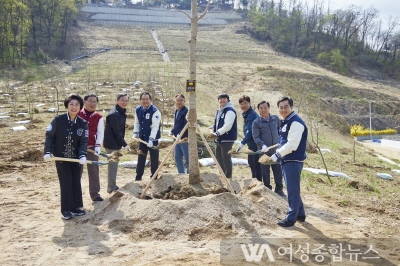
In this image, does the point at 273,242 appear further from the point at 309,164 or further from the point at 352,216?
the point at 309,164

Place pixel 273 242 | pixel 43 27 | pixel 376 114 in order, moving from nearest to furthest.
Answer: pixel 273 242 → pixel 376 114 → pixel 43 27

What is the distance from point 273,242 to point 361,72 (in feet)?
181

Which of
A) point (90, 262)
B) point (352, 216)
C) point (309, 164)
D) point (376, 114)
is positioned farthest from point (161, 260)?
point (376, 114)

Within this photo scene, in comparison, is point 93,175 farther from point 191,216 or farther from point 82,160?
point 191,216

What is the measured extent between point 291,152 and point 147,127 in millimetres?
2653

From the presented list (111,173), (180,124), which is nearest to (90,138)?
(111,173)

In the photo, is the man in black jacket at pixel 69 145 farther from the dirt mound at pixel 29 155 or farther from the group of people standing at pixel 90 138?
the dirt mound at pixel 29 155

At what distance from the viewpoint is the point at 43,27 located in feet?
165

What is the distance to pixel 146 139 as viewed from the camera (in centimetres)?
643

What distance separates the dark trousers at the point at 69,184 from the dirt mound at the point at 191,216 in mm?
315

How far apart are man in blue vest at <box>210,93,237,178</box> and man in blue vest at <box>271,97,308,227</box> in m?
1.42

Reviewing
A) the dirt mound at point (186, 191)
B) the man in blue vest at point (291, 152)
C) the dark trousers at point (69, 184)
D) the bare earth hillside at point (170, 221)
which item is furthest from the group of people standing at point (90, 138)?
the man in blue vest at point (291, 152)

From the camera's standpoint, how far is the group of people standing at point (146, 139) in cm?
480

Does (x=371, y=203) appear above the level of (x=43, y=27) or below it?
below
